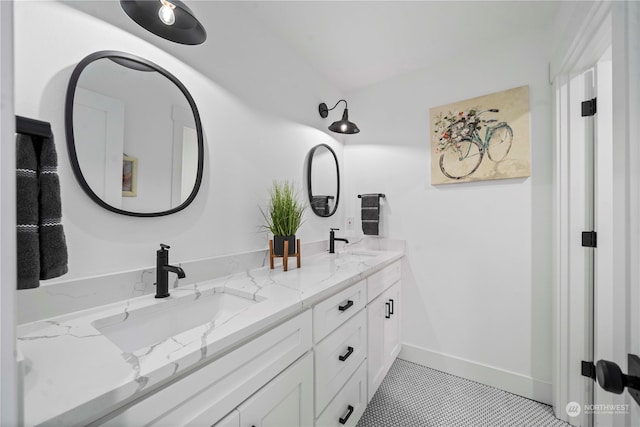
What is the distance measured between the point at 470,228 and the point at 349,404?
4.81 feet

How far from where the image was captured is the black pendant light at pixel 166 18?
898mm

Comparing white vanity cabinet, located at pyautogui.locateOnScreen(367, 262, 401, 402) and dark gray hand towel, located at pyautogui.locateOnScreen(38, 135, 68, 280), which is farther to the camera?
white vanity cabinet, located at pyautogui.locateOnScreen(367, 262, 401, 402)

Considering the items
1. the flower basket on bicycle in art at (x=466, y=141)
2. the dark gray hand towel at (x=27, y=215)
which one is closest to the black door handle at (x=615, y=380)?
the dark gray hand towel at (x=27, y=215)

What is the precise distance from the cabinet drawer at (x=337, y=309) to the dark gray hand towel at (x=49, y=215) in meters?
0.82

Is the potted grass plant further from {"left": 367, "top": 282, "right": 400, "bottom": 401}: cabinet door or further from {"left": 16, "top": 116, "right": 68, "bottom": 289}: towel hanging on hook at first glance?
{"left": 16, "top": 116, "right": 68, "bottom": 289}: towel hanging on hook

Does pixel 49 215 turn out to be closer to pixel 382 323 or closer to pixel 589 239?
pixel 382 323

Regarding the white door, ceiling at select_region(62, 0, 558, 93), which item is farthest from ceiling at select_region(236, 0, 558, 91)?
the white door

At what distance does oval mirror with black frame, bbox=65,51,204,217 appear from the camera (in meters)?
0.91

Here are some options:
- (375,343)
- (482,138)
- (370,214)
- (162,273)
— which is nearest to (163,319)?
(162,273)

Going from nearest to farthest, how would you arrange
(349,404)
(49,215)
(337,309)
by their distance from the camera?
(49,215), (337,309), (349,404)

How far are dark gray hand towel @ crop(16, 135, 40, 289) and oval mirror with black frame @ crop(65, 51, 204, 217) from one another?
1.21ft

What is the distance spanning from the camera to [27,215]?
0.56 meters

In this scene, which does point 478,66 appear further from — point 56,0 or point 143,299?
point 143,299

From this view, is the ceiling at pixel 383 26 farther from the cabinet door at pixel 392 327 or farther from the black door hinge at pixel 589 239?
the cabinet door at pixel 392 327
